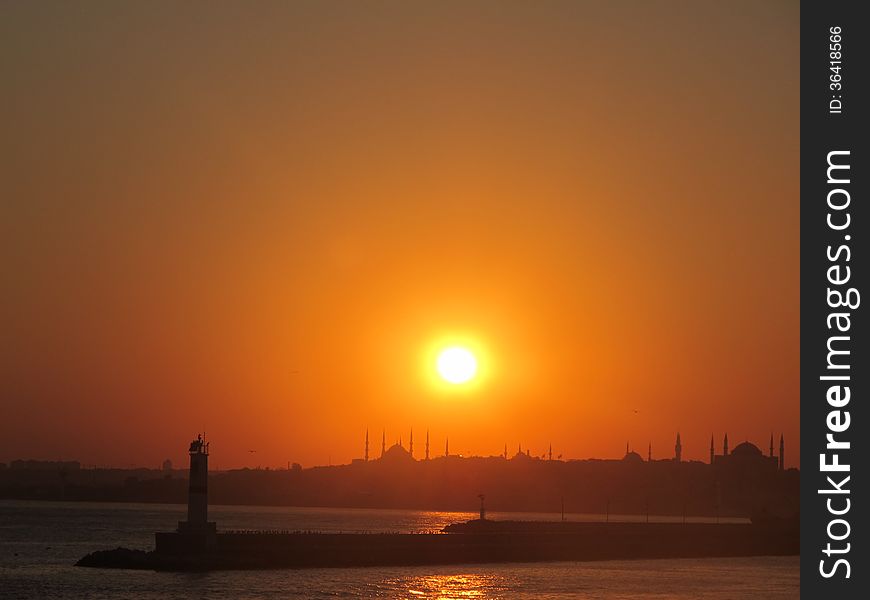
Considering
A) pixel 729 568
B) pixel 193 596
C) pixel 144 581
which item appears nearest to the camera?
pixel 193 596

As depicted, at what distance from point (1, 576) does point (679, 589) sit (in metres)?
42.1

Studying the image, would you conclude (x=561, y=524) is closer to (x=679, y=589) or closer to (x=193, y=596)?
(x=679, y=589)

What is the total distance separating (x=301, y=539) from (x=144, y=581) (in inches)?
566

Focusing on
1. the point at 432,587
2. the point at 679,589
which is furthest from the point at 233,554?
the point at 679,589

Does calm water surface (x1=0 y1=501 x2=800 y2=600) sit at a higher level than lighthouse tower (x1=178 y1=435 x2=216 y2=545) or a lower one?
lower

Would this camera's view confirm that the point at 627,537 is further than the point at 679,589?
Yes

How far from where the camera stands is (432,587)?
69938 millimetres

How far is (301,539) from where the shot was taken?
259 feet

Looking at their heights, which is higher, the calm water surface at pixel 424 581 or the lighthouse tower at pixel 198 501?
the lighthouse tower at pixel 198 501

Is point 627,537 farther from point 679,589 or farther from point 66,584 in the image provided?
point 66,584
